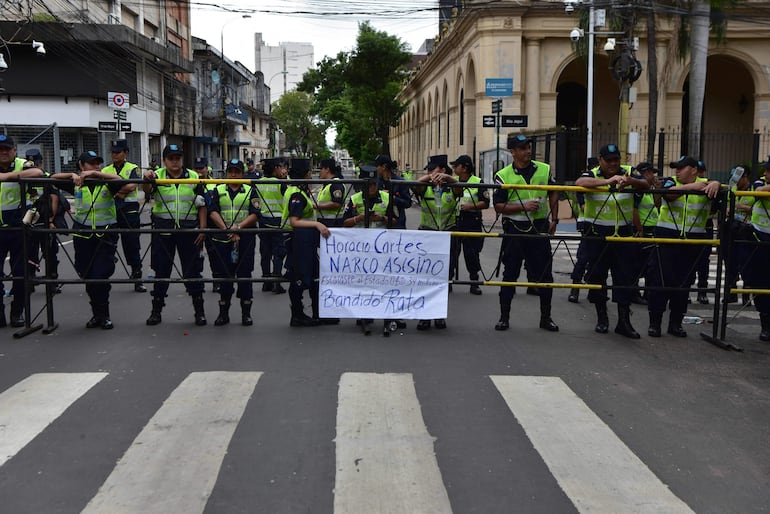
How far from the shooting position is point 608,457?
15.7 feet

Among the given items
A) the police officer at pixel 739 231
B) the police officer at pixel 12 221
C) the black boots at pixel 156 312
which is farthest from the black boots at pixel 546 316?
the police officer at pixel 12 221

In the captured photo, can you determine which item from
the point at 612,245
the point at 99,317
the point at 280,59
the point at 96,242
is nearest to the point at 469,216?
the point at 612,245

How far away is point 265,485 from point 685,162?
6729 mm

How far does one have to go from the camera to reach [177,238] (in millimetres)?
8828

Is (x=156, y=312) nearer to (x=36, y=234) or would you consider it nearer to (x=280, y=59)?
(x=36, y=234)

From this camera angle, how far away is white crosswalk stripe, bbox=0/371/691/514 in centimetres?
414

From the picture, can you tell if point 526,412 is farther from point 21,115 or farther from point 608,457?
point 21,115

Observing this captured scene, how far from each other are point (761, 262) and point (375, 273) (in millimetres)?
Result: 4331

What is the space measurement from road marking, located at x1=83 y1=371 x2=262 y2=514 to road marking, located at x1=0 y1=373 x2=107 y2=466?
0.73 meters

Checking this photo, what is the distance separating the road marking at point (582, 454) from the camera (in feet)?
13.7

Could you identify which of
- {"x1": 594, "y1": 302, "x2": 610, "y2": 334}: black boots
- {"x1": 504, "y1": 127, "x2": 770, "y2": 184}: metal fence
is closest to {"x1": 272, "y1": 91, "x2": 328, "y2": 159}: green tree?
{"x1": 504, "y1": 127, "x2": 770, "y2": 184}: metal fence

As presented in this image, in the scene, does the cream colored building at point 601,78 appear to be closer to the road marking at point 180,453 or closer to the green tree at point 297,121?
the road marking at point 180,453

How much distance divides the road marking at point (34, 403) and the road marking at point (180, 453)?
73cm

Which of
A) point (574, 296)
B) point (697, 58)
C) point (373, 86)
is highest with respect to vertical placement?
point (373, 86)
